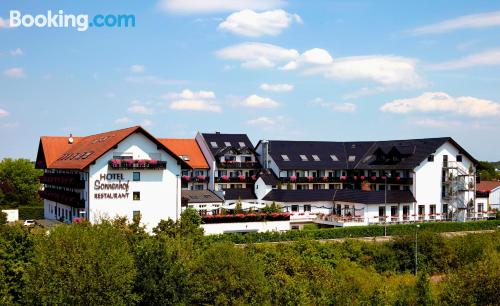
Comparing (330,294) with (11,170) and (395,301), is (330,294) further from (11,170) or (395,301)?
(11,170)

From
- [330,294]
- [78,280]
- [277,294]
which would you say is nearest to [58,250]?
[78,280]

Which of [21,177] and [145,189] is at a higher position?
[21,177]

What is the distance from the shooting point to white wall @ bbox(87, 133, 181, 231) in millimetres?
55125

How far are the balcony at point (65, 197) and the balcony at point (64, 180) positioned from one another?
83 cm

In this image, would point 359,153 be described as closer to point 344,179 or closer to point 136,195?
point 344,179

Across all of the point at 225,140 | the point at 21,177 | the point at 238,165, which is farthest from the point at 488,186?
the point at 21,177

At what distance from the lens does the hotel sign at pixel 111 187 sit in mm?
55156

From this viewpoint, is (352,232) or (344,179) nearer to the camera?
(352,232)

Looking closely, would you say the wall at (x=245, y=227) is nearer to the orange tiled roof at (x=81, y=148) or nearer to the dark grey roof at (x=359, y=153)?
the orange tiled roof at (x=81, y=148)

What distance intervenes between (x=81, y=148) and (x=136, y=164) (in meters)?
10.6

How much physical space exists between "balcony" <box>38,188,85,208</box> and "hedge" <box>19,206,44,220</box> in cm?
439

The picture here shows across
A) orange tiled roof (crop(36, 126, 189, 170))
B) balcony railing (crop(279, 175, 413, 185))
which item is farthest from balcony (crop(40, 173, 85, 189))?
balcony railing (crop(279, 175, 413, 185))

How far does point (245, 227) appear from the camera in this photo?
58.8 meters

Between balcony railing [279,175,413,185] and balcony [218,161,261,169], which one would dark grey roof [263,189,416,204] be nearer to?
balcony railing [279,175,413,185]
